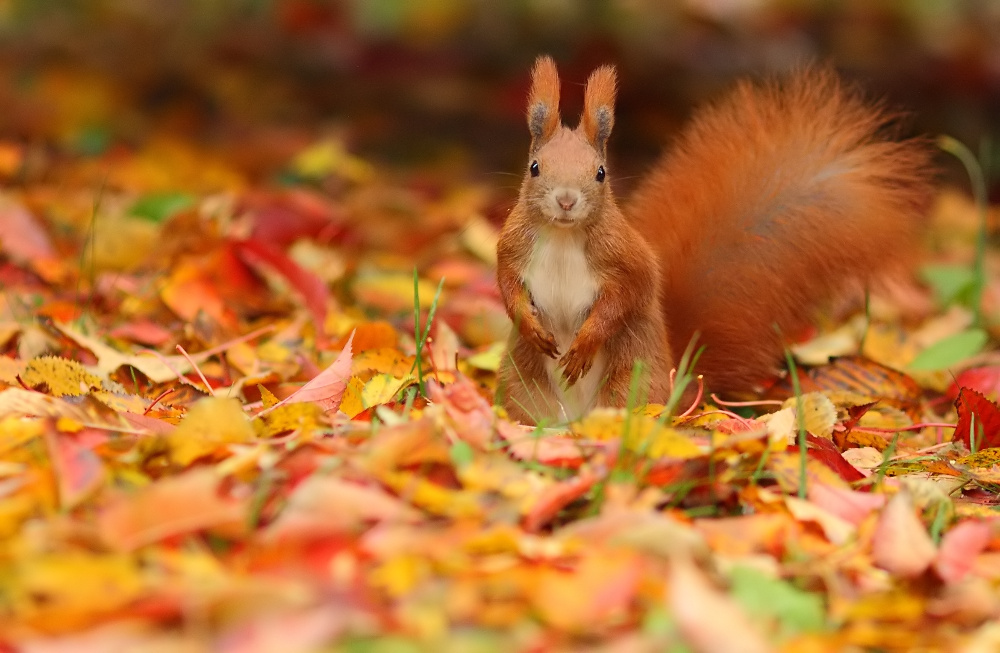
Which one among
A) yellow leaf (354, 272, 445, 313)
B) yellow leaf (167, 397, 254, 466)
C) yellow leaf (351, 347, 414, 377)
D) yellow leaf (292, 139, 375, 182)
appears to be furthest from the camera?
yellow leaf (292, 139, 375, 182)

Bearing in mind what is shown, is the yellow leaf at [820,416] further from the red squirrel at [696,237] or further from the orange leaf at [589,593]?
the orange leaf at [589,593]

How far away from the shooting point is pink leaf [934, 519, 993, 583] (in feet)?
5.42

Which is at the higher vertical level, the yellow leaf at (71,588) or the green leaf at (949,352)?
the yellow leaf at (71,588)

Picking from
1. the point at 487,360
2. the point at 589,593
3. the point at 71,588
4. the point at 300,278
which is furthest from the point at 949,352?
the point at 71,588

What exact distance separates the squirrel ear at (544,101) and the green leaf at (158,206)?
5.83ft

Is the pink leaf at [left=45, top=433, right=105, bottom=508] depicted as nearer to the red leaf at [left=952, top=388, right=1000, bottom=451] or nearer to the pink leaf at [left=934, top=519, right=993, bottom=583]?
the pink leaf at [left=934, top=519, right=993, bottom=583]

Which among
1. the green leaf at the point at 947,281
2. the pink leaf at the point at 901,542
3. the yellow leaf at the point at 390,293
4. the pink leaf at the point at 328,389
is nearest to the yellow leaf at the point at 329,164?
the yellow leaf at the point at 390,293

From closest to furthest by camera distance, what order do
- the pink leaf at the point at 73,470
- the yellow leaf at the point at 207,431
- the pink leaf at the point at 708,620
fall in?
1. the pink leaf at the point at 708,620
2. the pink leaf at the point at 73,470
3. the yellow leaf at the point at 207,431

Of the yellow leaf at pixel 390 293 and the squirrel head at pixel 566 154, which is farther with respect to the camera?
the yellow leaf at pixel 390 293

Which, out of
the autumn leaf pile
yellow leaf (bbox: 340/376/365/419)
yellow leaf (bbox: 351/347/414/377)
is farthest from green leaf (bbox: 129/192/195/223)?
yellow leaf (bbox: 340/376/365/419)

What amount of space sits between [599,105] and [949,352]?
1232 millimetres

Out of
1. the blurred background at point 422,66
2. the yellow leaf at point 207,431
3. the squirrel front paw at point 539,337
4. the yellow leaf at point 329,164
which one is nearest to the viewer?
the yellow leaf at point 207,431

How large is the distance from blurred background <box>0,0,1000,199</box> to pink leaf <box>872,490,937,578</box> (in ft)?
10.5

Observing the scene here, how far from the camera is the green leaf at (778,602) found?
1.48 metres
